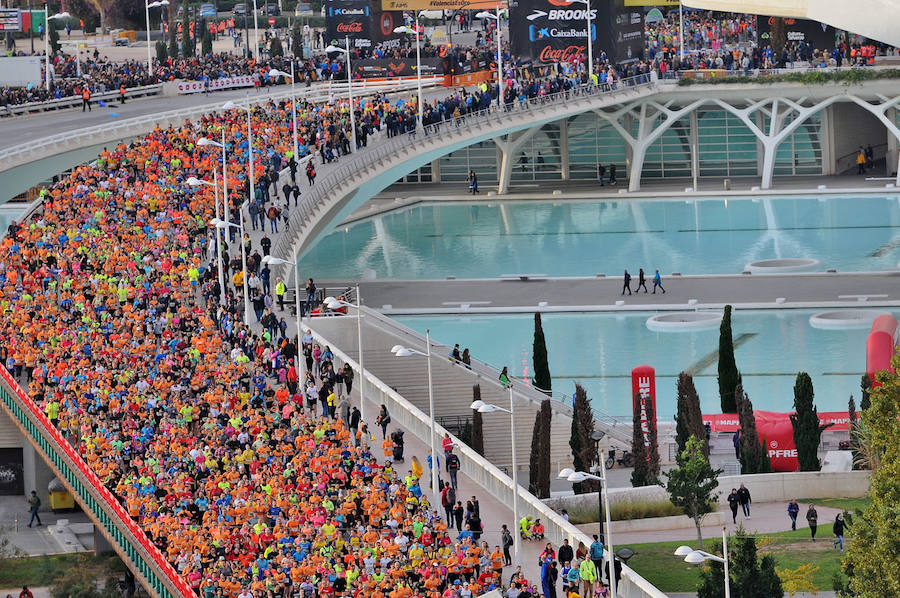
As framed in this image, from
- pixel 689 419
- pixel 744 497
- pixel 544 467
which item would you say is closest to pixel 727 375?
pixel 689 419

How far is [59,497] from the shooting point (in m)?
52.2

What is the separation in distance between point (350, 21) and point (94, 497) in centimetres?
4940

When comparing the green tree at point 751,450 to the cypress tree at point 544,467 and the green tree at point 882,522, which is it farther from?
the green tree at point 882,522

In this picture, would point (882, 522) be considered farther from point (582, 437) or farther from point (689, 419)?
point (689, 419)

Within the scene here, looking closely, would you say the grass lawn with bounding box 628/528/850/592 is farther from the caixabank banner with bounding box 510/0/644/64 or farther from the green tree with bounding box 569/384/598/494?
the caixabank banner with bounding box 510/0/644/64

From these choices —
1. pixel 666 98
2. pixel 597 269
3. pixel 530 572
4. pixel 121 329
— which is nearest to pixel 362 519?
pixel 530 572

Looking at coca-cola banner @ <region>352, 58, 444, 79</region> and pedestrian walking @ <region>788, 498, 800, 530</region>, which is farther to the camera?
coca-cola banner @ <region>352, 58, 444, 79</region>

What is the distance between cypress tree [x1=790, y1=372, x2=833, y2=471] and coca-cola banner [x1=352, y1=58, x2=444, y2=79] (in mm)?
44792

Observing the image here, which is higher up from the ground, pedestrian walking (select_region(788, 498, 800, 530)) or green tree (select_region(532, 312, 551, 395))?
green tree (select_region(532, 312, 551, 395))

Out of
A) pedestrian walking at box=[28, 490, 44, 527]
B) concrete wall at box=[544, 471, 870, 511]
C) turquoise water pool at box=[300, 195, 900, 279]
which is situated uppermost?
turquoise water pool at box=[300, 195, 900, 279]

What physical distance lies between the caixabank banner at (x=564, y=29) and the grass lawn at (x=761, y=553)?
154 ft

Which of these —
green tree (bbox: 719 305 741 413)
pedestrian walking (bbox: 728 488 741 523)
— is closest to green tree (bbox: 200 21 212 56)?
green tree (bbox: 719 305 741 413)

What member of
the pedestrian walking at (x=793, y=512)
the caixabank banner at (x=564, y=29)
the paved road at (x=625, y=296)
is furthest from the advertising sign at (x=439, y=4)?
the pedestrian walking at (x=793, y=512)

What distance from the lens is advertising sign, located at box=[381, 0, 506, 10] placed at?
92125 mm
